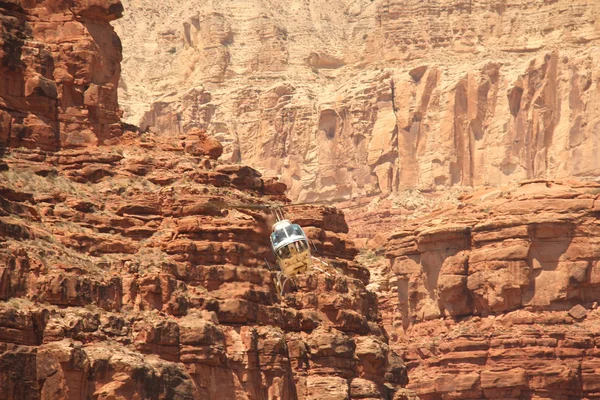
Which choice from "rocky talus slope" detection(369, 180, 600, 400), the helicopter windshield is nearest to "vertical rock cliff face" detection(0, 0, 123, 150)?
the helicopter windshield

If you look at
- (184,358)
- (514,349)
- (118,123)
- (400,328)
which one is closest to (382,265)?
(400,328)

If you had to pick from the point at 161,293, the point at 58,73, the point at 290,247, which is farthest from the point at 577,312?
the point at 161,293

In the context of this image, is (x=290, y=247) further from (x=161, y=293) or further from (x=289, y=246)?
(x=161, y=293)

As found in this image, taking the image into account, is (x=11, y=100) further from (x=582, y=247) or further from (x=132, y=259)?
(x=582, y=247)

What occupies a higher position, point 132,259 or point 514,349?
point 514,349

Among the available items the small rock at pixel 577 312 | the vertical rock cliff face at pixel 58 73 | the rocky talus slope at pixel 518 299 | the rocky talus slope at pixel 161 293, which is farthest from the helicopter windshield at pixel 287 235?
the small rock at pixel 577 312

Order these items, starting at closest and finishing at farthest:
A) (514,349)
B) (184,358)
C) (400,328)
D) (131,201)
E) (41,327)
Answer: (41,327) < (184,358) < (131,201) < (514,349) < (400,328)

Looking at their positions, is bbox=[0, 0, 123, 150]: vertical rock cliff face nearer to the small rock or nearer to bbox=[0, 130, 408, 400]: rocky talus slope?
bbox=[0, 130, 408, 400]: rocky talus slope
